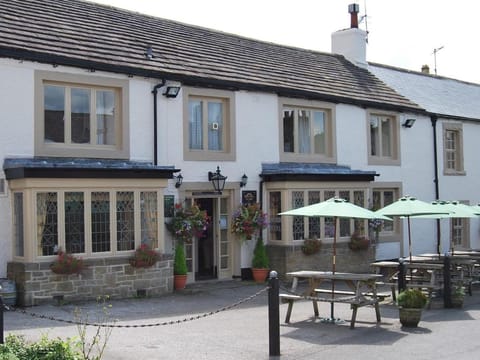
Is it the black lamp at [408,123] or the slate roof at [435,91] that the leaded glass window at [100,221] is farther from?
the slate roof at [435,91]

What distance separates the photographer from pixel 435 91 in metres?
25.8

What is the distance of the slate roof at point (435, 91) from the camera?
23.5 meters

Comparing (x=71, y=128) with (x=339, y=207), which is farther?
(x=71, y=128)

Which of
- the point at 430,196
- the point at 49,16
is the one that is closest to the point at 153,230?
the point at 49,16

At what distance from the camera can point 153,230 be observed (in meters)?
14.2

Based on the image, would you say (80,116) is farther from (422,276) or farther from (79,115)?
(422,276)

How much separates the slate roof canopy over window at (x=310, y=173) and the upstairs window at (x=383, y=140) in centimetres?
210

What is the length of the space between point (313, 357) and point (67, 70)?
8454 millimetres

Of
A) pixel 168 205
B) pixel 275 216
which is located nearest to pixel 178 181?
pixel 168 205

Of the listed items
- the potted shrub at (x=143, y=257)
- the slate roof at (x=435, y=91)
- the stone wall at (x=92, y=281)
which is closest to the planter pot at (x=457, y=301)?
the stone wall at (x=92, y=281)

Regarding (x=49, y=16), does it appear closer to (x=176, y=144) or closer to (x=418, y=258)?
(x=176, y=144)

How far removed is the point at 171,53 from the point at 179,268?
547 cm

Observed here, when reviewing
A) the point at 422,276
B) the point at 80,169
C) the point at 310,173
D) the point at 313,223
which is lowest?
the point at 422,276

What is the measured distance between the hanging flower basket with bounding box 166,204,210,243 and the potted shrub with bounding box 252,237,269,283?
198 centimetres
